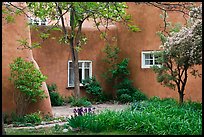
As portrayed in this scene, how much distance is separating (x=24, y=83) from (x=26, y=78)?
0.16 metres

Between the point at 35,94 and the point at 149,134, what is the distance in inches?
172

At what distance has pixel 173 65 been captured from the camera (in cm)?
1397

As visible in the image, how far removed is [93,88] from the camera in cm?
1953

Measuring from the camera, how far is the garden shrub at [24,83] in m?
11.5

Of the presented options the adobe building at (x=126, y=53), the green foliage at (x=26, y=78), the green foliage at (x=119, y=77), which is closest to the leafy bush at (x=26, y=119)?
the green foliage at (x=26, y=78)

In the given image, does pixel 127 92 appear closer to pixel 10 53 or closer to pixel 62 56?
pixel 62 56

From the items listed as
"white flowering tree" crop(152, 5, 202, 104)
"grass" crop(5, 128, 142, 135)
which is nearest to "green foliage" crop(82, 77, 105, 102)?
"white flowering tree" crop(152, 5, 202, 104)

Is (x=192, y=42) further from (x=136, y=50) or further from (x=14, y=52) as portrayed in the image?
(x=136, y=50)

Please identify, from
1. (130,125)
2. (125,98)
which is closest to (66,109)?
(125,98)

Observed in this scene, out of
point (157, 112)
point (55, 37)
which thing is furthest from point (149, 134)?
point (55, 37)

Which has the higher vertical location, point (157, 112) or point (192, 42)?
point (192, 42)

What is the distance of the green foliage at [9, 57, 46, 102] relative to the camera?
37.6 feet

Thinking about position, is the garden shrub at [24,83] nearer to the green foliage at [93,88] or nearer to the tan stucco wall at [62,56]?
the tan stucco wall at [62,56]

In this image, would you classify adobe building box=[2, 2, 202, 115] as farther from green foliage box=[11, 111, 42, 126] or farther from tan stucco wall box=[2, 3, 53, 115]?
green foliage box=[11, 111, 42, 126]
